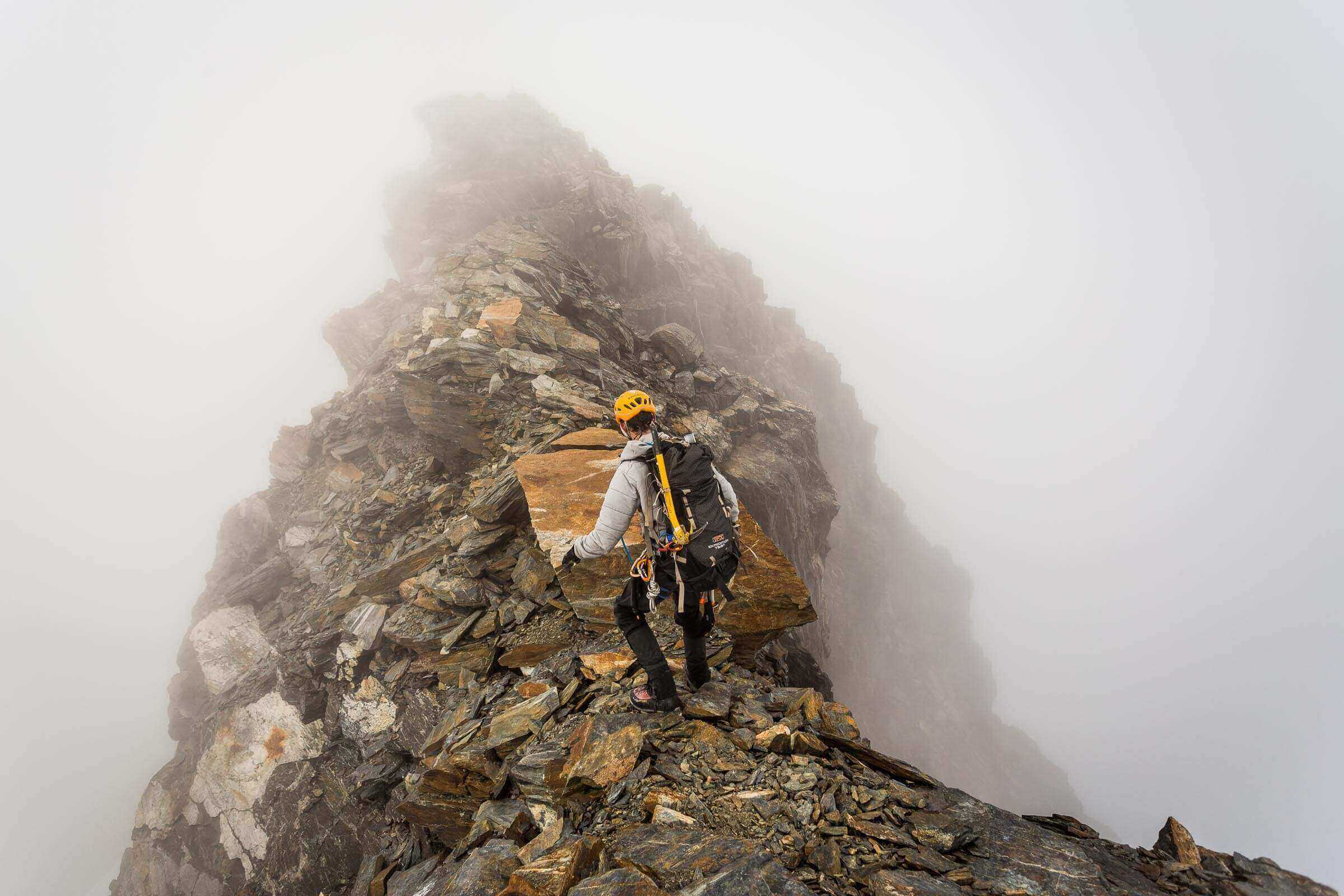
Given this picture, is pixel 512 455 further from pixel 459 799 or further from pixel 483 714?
pixel 459 799

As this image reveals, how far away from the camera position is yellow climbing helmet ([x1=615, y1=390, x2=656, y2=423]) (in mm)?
6707

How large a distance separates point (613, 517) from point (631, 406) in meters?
1.59

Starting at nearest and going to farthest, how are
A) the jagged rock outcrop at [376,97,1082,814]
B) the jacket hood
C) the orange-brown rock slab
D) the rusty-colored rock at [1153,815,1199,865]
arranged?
the rusty-colored rock at [1153,815,1199,865] → the jacket hood → the orange-brown rock slab → the jagged rock outcrop at [376,97,1082,814]

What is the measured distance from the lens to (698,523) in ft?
21.0

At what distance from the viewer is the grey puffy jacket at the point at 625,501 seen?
21.4 ft

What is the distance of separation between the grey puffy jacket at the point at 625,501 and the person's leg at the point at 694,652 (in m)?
1.58

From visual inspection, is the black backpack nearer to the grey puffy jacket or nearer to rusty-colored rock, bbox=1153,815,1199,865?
the grey puffy jacket

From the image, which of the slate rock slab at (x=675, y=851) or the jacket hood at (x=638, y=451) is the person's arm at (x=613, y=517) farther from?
the slate rock slab at (x=675, y=851)

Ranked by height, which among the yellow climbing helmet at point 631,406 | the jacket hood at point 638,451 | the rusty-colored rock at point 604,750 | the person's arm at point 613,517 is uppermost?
the yellow climbing helmet at point 631,406

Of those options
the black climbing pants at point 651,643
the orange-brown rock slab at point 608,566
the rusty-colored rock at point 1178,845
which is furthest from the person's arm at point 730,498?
the rusty-colored rock at point 1178,845

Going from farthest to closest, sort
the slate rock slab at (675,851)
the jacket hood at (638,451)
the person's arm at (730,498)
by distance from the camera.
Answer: the person's arm at (730,498) < the jacket hood at (638,451) < the slate rock slab at (675,851)

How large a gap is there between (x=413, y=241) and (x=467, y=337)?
28.2 m

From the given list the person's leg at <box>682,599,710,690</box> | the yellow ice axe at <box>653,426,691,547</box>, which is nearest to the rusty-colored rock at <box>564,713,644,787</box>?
the person's leg at <box>682,599,710,690</box>

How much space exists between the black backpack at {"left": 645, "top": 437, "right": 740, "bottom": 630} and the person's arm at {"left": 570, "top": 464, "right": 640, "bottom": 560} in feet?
1.24
